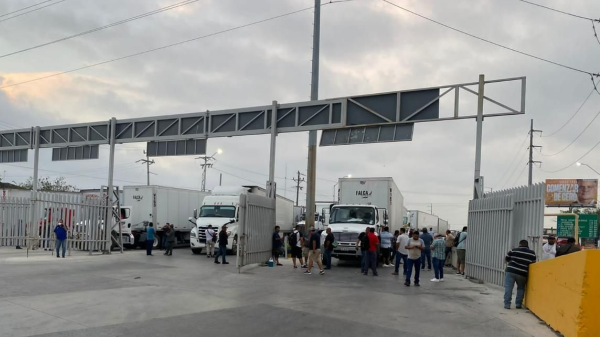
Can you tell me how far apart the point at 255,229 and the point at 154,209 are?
1287 cm

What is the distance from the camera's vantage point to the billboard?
5562 centimetres


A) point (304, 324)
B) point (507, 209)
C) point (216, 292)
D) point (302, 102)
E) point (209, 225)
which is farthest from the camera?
point (209, 225)

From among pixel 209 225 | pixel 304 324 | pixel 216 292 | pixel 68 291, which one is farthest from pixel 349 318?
pixel 209 225

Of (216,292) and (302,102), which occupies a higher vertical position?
(302,102)

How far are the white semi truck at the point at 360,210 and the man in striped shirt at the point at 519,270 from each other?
398 inches

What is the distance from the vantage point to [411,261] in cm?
1466

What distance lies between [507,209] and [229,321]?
857cm

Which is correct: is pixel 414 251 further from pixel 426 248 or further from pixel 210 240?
pixel 210 240

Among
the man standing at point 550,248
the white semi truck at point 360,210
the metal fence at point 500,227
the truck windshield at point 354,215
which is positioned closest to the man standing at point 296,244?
the white semi truck at point 360,210

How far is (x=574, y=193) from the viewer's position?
5634 centimetres

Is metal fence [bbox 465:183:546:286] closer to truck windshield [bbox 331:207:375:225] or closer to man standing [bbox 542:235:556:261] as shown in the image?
man standing [bbox 542:235:556:261]

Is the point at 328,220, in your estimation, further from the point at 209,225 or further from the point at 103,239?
the point at 103,239

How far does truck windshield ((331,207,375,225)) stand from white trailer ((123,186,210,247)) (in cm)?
1133

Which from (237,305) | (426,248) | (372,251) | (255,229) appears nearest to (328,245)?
(372,251)
